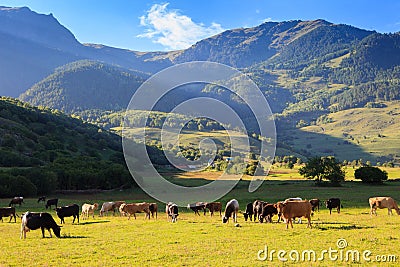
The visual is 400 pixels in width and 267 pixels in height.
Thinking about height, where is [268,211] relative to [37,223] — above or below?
above

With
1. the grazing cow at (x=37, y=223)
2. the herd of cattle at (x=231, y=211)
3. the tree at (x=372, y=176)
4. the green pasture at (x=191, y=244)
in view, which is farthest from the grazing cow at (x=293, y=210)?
the tree at (x=372, y=176)

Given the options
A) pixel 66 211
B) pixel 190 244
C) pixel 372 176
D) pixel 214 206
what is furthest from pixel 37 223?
pixel 372 176

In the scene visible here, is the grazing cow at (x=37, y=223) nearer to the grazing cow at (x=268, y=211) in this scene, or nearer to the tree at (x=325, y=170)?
the grazing cow at (x=268, y=211)

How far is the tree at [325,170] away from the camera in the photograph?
78.3 metres

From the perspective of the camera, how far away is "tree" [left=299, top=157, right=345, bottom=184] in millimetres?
78312

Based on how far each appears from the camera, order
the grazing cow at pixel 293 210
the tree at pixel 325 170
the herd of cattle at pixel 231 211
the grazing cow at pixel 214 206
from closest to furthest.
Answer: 1. the herd of cattle at pixel 231 211
2. the grazing cow at pixel 293 210
3. the grazing cow at pixel 214 206
4. the tree at pixel 325 170

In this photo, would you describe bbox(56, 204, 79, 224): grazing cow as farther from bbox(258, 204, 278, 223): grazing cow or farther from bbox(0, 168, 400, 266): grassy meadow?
bbox(258, 204, 278, 223): grazing cow

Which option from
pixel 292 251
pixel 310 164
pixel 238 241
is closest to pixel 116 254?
pixel 238 241

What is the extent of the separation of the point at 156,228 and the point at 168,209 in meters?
5.80

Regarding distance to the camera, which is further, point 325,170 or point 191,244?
point 325,170

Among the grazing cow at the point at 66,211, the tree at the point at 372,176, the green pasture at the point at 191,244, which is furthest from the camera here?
the tree at the point at 372,176

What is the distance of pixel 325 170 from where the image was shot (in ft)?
265

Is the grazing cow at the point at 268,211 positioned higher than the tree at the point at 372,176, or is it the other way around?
the tree at the point at 372,176

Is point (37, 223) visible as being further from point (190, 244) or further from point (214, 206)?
point (214, 206)
